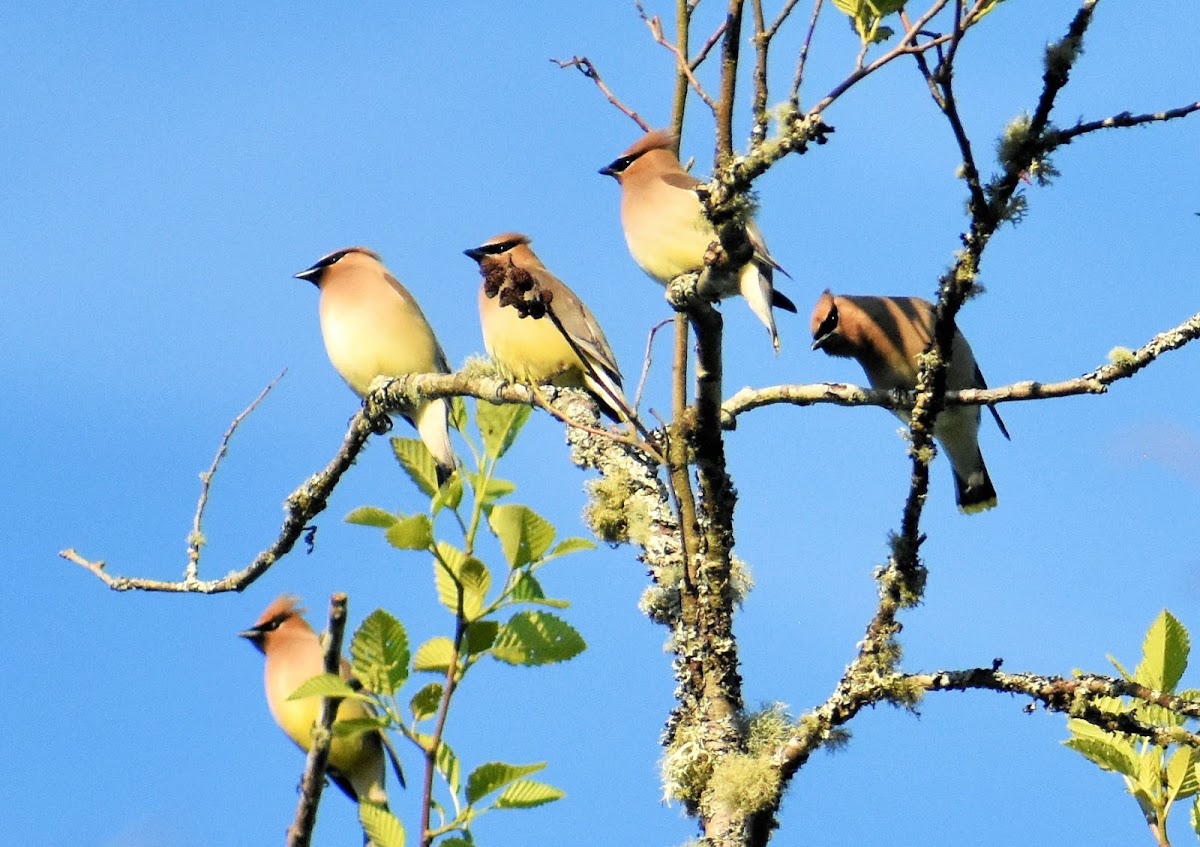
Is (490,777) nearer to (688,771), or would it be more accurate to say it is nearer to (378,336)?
(688,771)

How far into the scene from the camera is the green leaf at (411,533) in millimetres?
1969

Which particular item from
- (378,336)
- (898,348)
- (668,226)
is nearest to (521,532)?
(668,226)

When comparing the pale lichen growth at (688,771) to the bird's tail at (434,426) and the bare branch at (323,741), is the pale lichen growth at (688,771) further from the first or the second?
the bird's tail at (434,426)

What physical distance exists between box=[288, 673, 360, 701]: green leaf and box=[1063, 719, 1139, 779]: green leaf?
153 cm

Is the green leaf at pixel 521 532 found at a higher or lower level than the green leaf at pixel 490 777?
higher

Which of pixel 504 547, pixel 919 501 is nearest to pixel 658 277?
pixel 919 501

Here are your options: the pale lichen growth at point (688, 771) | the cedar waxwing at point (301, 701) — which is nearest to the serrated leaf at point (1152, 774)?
the pale lichen growth at point (688, 771)

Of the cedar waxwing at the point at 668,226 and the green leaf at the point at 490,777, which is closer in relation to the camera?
the green leaf at the point at 490,777

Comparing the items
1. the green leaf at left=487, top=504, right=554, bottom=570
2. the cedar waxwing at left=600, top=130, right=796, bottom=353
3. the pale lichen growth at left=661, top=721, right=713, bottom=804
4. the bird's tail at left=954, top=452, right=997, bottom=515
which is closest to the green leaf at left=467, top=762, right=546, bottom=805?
the green leaf at left=487, top=504, right=554, bottom=570

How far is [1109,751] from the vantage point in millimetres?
2869

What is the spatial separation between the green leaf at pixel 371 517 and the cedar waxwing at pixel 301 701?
222 cm

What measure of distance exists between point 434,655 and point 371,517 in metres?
0.19

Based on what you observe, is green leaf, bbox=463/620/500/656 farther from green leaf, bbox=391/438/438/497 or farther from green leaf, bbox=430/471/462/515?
green leaf, bbox=391/438/438/497

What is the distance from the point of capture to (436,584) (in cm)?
202
